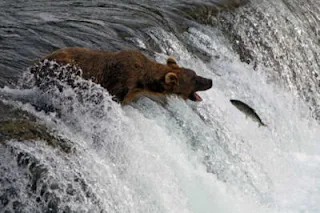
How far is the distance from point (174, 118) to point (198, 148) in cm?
40

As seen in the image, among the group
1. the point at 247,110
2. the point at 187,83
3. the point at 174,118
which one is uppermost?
the point at 187,83

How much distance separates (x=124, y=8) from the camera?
399 inches

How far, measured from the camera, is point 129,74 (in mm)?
6816

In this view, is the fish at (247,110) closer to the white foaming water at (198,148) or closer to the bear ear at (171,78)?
the white foaming water at (198,148)

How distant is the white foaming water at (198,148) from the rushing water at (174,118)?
0.5 inches

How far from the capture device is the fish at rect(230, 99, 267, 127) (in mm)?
8406

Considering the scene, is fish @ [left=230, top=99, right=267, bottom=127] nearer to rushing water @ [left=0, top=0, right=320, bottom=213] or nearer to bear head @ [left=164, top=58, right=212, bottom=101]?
rushing water @ [left=0, top=0, right=320, bottom=213]

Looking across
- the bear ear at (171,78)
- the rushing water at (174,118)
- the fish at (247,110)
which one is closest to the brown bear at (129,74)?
the bear ear at (171,78)

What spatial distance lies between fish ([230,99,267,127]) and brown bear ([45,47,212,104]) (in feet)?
3.78

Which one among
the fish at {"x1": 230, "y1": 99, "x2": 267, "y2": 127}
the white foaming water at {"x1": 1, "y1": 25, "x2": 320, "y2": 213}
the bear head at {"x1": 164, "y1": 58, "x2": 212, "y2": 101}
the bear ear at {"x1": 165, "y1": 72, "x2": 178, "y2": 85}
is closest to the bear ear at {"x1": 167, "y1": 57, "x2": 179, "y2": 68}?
the bear head at {"x1": 164, "y1": 58, "x2": 212, "y2": 101}

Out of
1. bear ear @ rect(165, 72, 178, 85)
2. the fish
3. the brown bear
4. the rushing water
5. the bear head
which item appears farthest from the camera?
the fish

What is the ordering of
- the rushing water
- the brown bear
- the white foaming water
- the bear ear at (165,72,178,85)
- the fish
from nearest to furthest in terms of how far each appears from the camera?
the rushing water
the white foaming water
the brown bear
the bear ear at (165,72,178,85)
the fish

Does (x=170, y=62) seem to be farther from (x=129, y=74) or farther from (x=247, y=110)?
(x=247, y=110)

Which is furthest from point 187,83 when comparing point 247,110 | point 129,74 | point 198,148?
point 247,110
